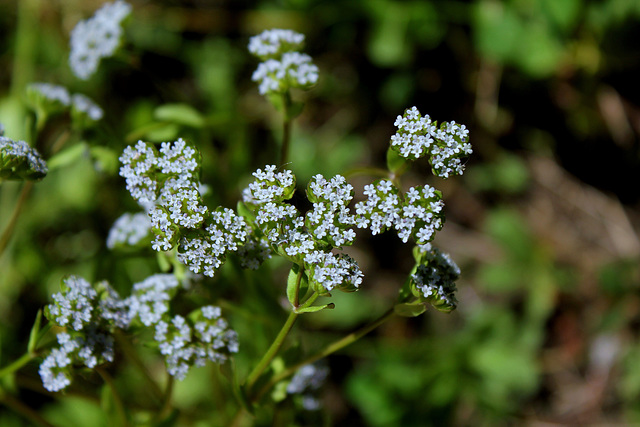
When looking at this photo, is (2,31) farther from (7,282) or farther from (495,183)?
(495,183)

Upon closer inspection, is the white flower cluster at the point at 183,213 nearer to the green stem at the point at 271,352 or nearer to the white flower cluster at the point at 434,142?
the green stem at the point at 271,352

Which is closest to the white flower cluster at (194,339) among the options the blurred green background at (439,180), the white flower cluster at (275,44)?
the white flower cluster at (275,44)

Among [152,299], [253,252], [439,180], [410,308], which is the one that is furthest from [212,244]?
[439,180]

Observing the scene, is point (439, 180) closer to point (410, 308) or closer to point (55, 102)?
point (410, 308)

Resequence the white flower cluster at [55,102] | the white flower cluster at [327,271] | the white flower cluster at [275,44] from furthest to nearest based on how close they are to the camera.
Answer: the white flower cluster at [55,102] → the white flower cluster at [275,44] → the white flower cluster at [327,271]

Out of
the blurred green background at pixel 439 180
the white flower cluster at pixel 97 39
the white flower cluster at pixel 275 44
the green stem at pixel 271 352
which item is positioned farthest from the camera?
the blurred green background at pixel 439 180
